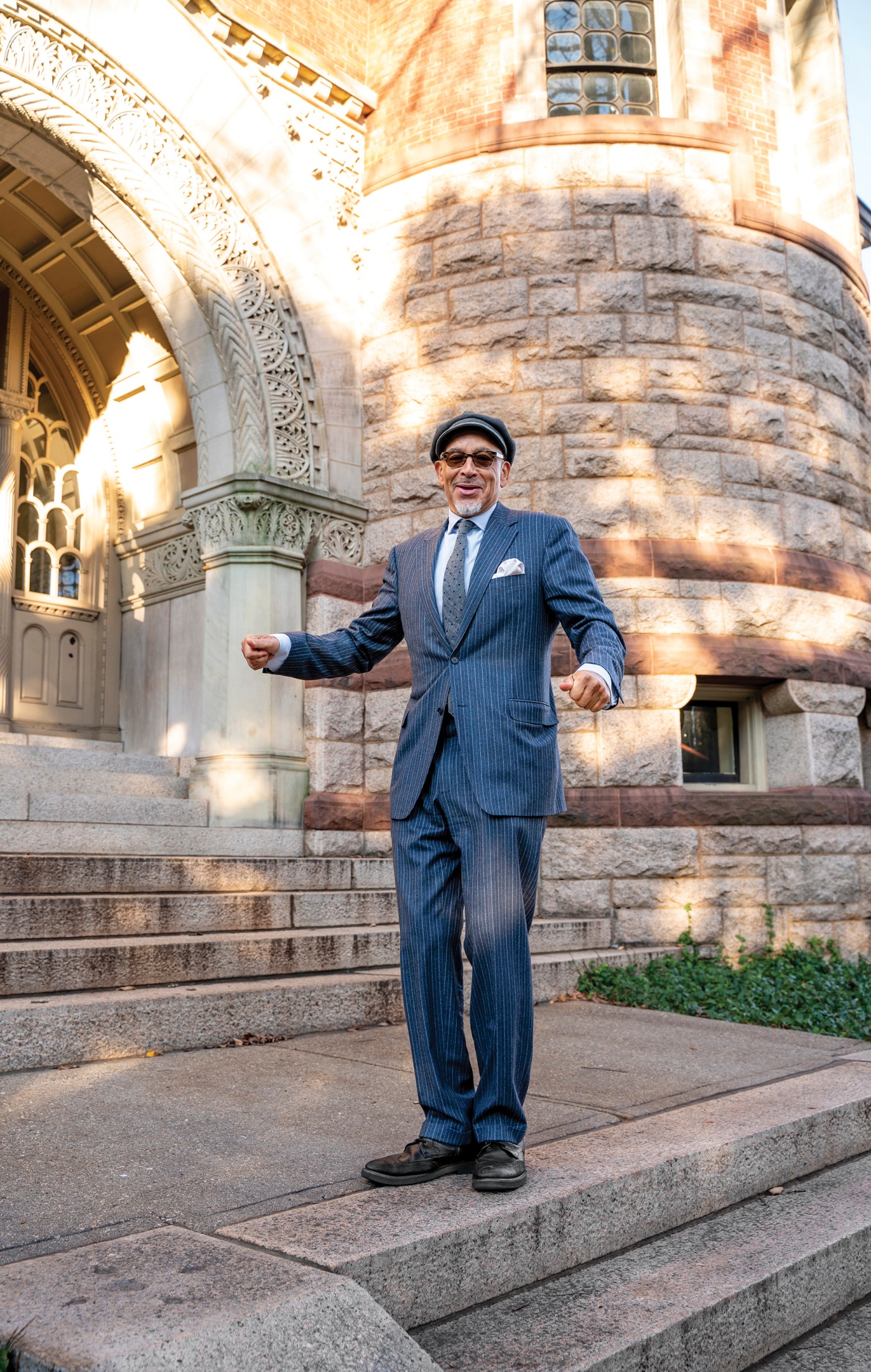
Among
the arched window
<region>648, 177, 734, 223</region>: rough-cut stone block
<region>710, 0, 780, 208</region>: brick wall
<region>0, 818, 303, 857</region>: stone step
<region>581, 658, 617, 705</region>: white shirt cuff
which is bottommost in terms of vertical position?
<region>0, 818, 303, 857</region>: stone step

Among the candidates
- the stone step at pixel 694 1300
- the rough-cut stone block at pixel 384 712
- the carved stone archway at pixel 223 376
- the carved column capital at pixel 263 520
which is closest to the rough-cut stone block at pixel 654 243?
the carved stone archway at pixel 223 376

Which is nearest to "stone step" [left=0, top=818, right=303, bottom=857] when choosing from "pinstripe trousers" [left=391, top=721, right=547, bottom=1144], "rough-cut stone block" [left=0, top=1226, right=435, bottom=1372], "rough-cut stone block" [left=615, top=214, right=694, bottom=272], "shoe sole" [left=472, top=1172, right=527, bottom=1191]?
"pinstripe trousers" [left=391, top=721, right=547, bottom=1144]

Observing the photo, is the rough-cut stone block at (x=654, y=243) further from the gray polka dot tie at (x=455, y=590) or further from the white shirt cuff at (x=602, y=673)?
the white shirt cuff at (x=602, y=673)

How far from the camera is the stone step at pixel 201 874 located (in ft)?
17.7

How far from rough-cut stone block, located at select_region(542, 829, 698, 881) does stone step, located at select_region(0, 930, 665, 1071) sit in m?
2.22

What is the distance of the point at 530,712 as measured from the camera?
298 centimetres

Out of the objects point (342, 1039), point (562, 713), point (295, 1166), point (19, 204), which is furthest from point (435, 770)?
point (19, 204)

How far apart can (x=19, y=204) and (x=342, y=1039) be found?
7107 mm

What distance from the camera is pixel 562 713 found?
24.9 ft

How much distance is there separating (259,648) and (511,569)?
2.35 feet

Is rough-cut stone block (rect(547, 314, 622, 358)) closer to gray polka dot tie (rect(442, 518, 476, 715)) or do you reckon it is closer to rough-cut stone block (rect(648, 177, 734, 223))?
rough-cut stone block (rect(648, 177, 734, 223))

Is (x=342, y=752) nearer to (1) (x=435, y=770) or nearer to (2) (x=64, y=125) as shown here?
(2) (x=64, y=125)

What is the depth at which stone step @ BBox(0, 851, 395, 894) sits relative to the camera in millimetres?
5410

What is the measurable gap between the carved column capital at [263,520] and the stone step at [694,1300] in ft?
18.9
